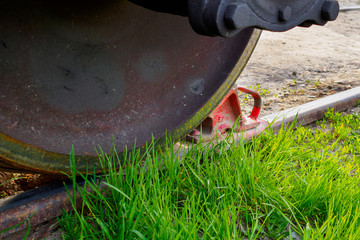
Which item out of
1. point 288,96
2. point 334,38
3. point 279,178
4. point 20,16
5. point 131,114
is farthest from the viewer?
point 334,38

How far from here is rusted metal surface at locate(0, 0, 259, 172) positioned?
1.44 metres

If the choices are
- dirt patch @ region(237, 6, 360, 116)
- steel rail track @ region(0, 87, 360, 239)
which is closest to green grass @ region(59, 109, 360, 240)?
steel rail track @ region(0, 87, 360, 239)

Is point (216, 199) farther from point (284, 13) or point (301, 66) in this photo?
point (301, 66)

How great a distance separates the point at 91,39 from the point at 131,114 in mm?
321

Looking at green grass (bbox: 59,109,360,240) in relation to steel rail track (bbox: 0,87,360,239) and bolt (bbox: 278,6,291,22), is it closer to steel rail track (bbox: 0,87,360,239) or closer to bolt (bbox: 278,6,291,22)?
steel rail track (bbox: 0,87,360,239)

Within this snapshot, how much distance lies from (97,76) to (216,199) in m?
0.66

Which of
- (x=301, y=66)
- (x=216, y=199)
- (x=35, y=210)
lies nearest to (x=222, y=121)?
(x=216, y=199)

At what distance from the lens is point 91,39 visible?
167 cm

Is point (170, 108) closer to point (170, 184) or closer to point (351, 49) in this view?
point (170, 184)

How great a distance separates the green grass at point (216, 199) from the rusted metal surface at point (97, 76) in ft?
0.42

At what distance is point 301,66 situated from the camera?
510 centimetres


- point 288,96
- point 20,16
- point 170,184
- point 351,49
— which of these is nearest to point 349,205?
point 170,184

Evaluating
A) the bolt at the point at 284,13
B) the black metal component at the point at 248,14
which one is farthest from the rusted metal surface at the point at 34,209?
the bolt at the point at 284,13

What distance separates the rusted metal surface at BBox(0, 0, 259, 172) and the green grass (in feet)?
0.42
